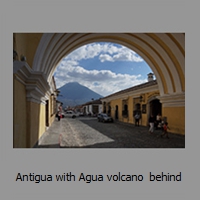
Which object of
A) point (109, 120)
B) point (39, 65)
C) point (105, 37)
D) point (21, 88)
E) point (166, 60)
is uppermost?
point (105, 37)

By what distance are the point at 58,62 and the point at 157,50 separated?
5044 mm

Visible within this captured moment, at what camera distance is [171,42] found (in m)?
8.85

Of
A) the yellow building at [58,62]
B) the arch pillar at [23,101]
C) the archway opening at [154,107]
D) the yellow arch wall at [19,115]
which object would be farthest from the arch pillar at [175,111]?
the yellow arch wall at [19,115]

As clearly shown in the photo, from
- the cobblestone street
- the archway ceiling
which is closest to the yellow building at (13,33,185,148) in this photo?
the archway ceiling

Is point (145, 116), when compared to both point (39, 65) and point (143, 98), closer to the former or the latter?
point (143, 98)

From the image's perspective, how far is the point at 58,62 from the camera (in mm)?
9930

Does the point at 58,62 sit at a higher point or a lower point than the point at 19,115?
higher

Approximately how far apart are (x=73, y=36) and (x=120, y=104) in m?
14.0

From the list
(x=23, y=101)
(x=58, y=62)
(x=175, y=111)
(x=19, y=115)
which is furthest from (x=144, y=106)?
(x=19, y=115)

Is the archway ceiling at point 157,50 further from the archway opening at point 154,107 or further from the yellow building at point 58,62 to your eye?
the archway opening at point 154,107

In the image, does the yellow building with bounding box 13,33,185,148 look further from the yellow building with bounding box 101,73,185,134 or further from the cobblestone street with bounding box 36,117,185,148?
the cobblestone street with bounding box 36,117,185,148

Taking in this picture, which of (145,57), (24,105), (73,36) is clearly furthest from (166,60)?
(24,105)

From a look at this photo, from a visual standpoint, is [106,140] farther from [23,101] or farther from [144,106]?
[144,106]

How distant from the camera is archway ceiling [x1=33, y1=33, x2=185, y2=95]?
863 centimetres
